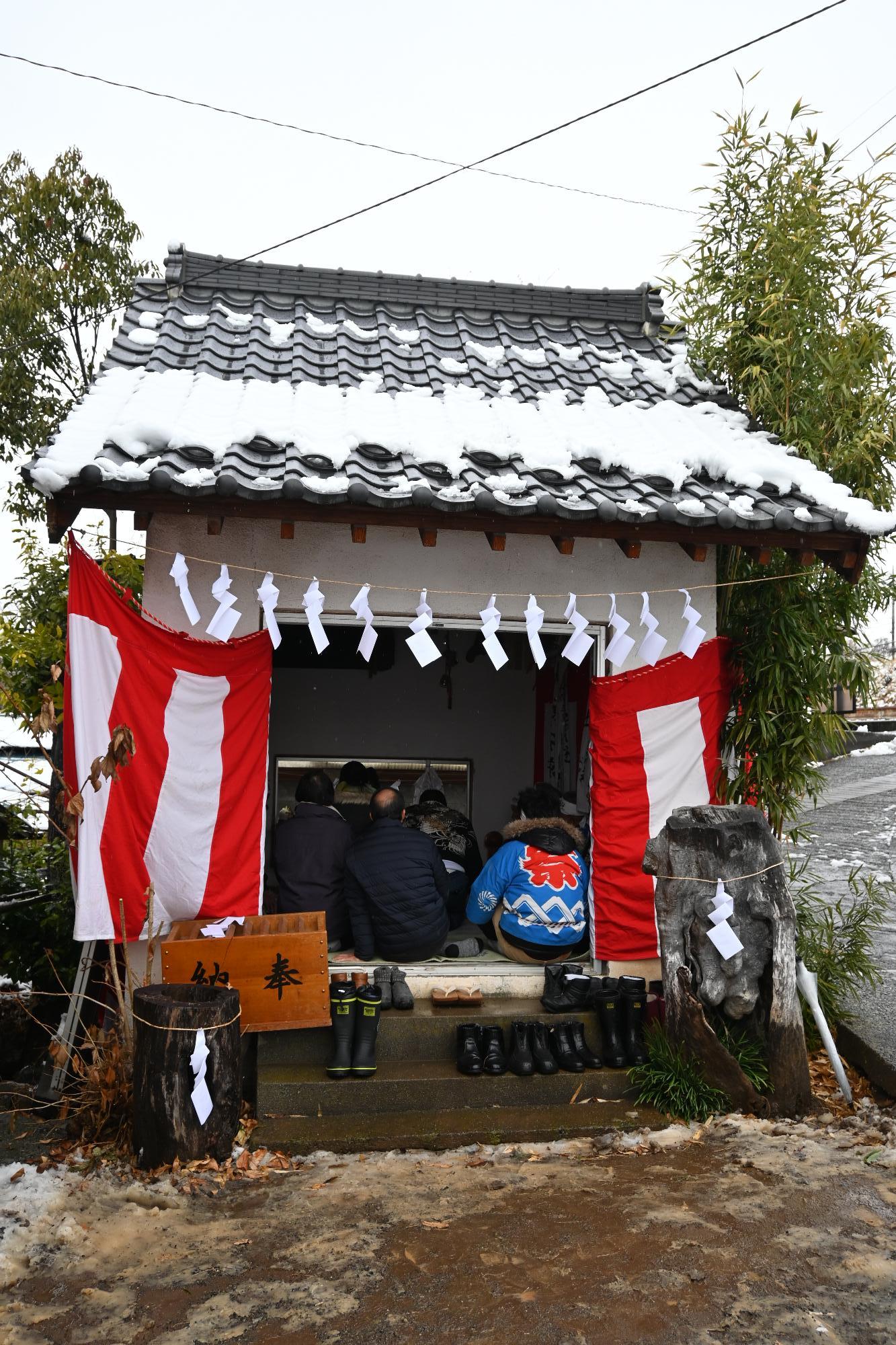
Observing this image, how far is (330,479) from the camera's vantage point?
5.75 meters

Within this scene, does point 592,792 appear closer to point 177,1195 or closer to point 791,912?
point 791,912

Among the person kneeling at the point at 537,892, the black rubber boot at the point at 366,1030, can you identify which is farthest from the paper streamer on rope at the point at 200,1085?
the person kneeling at the point at 537,892

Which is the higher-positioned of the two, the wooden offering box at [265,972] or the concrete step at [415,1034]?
the wooden offering box at [265,972]

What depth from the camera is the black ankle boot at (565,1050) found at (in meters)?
5.85

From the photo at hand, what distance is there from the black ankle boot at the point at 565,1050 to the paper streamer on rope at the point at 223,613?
10.3 feet

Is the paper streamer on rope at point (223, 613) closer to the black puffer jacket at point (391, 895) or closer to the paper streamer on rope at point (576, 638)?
the black puffer jacket at point (391, 895)

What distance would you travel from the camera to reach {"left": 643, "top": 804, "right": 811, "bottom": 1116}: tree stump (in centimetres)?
573

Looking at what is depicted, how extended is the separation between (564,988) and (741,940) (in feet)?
4.06

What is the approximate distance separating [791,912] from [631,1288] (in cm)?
261

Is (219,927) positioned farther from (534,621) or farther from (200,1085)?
(534,621)

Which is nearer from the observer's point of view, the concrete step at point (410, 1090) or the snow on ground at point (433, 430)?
the concrete step at point (410, 1090)

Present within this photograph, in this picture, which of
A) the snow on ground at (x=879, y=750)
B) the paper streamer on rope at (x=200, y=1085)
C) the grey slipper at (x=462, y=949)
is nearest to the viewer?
the paper streamer on rope at (x=200, y=1085)

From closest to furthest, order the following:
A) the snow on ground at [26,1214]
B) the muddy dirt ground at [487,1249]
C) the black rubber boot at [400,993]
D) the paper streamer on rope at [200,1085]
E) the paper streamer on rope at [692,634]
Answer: the muddy dirt ground at [487,1249] < the snow on ground at [26,1214] < the paper streamer on rope at [200,1085] < the black rubber boot at [400,993] < the paper streamer on rope at [692,634]

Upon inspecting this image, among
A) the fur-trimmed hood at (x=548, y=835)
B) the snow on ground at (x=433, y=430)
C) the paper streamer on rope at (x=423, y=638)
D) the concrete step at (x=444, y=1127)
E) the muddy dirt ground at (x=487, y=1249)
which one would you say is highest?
the snow on ground at (x=433, y=430)
